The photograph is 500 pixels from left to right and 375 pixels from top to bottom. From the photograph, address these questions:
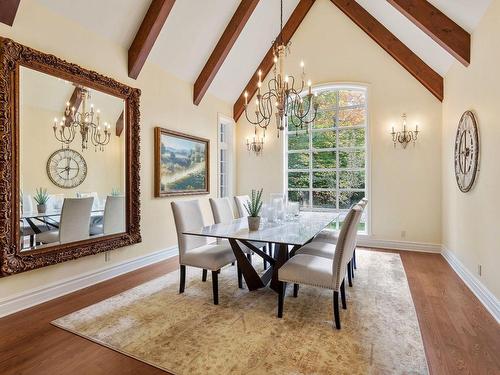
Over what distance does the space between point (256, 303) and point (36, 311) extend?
2138 mm

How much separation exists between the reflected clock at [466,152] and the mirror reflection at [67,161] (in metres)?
4.30

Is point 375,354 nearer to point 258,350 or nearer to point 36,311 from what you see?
point 258,350

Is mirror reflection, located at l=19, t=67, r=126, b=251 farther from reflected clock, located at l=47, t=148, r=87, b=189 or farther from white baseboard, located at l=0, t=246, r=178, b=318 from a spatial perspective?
white baseboard, located at l=0, t=246, r=178, b=318

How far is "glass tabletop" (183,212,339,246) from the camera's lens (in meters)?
2.56

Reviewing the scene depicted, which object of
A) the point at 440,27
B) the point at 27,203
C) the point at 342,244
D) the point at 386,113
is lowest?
the point at 342,244

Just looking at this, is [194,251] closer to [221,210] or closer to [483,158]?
[221,210]

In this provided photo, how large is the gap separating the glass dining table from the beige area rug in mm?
220

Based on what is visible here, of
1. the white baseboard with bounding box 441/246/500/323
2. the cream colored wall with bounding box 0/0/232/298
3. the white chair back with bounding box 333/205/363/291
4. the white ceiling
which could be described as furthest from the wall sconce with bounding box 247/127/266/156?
the white chair back with bounding box 333/205/363/291

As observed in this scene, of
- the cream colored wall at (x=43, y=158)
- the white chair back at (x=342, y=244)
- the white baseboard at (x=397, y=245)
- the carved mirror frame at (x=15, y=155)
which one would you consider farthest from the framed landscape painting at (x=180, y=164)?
the white baseboard at (x=397, y=245)

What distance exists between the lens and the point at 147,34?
12.1 ft

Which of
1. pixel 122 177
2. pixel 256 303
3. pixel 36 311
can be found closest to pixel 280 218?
pixel 256 303

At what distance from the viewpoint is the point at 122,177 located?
152 inches

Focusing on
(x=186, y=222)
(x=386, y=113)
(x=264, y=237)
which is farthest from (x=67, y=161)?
(x=386, y=113)

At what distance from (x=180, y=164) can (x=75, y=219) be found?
6.49ft
